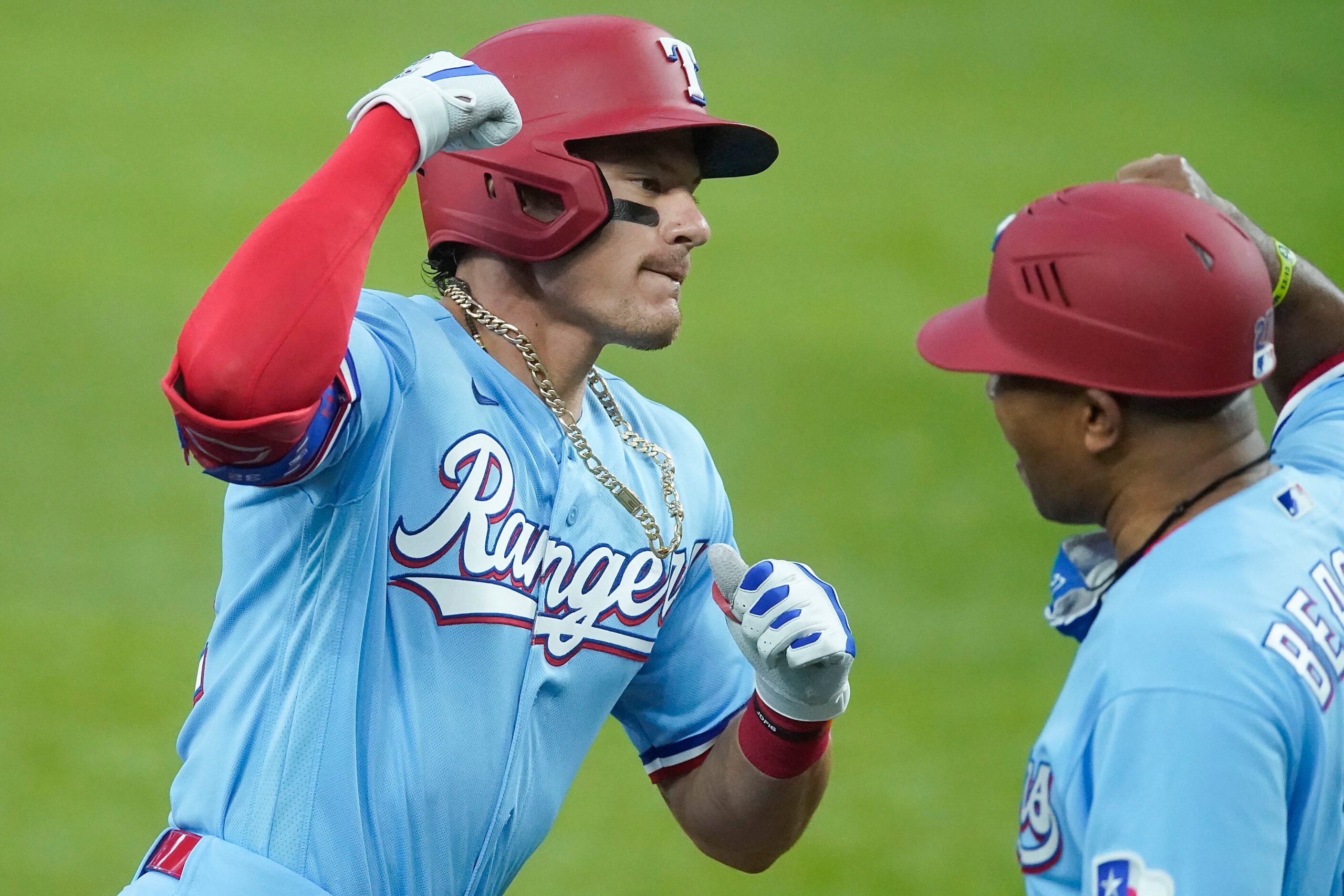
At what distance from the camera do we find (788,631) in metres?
2.99

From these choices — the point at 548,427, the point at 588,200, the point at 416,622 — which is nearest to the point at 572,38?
the point at 588,200

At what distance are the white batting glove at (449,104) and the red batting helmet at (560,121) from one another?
20 centimetres

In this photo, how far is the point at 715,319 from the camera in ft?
30.4

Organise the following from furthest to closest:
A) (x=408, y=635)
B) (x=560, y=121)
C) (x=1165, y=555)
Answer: (x=560, y=121)
(x=408, y=635)
(x=1165, y=555)

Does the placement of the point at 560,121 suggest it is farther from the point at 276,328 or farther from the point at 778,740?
the point at 778,740

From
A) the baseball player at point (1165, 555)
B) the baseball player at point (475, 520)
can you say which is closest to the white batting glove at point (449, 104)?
the baseball player at point (475, 520)

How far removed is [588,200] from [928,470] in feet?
17.5

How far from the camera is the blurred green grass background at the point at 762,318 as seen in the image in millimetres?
6148

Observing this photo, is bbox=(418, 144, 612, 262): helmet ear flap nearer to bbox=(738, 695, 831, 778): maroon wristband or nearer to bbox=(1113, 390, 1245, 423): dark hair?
bbox=(738, 695, 831, 778): maroon wristband

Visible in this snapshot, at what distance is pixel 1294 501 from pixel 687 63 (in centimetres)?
161

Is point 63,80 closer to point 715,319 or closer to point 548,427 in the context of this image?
point 715,319

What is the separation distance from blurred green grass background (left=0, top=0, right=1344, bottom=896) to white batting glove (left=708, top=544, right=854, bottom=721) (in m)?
2.73

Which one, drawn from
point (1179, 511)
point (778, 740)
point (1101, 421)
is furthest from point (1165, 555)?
point (778, 740)

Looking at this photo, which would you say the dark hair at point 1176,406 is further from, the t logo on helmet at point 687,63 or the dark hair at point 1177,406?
the t logo on helmet at point 687,63
